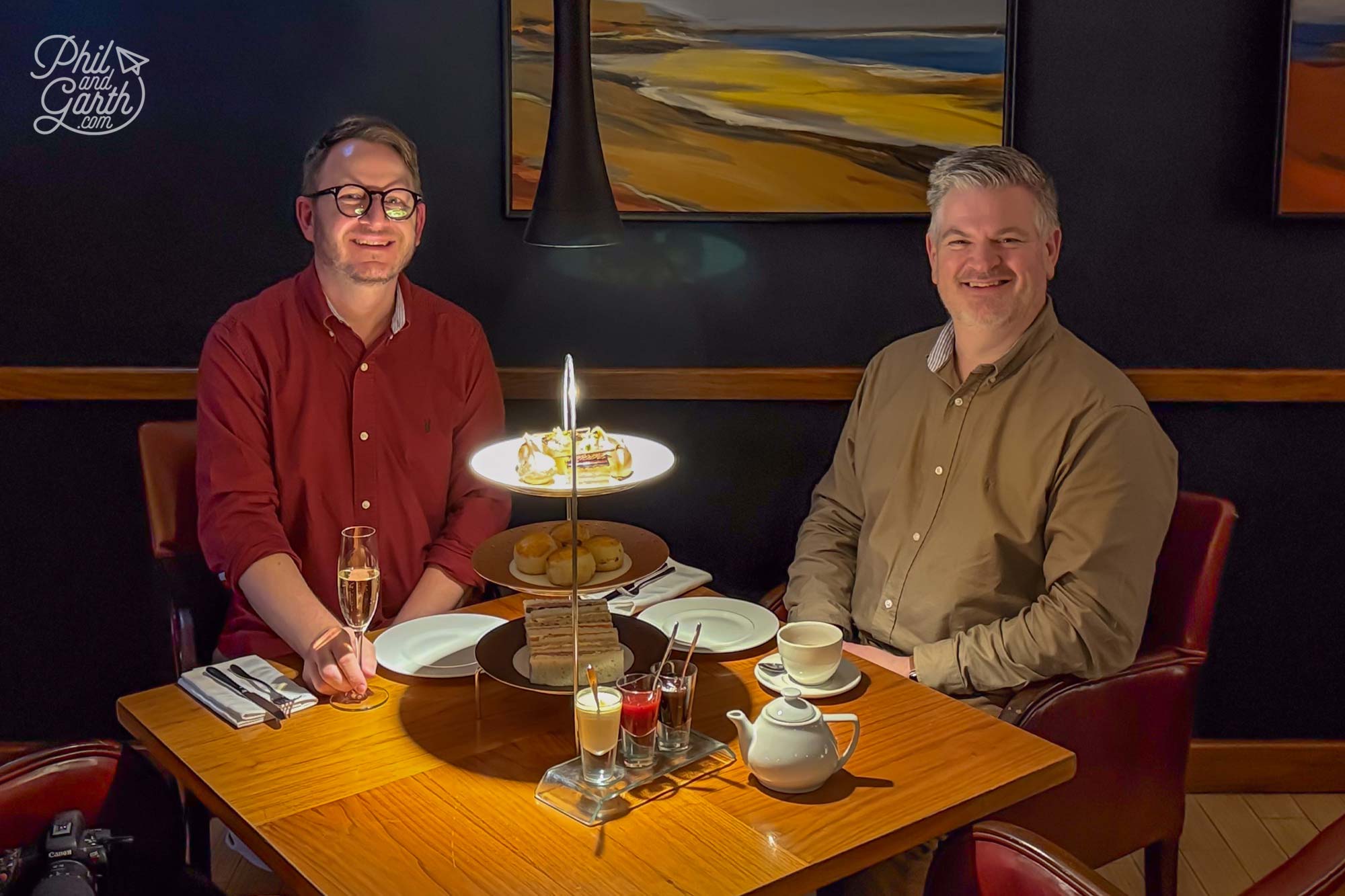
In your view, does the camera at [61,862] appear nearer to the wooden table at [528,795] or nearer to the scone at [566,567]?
the wooden table at [528,795]

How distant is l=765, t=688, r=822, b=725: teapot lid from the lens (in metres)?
1.73

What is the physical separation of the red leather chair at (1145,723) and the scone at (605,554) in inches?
27.2

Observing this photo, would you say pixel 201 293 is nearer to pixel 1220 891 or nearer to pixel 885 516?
pixel 885 516

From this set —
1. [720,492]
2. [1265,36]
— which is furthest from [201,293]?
[1265,36]

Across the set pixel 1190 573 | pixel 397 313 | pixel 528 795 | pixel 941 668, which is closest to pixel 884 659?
pixel 941 668

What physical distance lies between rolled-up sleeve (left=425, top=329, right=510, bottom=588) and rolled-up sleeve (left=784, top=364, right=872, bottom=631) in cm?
60

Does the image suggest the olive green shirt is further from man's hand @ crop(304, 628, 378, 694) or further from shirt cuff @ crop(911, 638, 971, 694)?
man's hand @ crop(304, 628, 378, 694)

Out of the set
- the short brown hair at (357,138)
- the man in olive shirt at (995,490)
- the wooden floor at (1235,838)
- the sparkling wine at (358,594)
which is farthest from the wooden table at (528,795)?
the wooden floor at (1235,838)

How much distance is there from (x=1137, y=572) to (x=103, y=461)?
2.35 metres

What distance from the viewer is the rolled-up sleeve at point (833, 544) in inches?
102

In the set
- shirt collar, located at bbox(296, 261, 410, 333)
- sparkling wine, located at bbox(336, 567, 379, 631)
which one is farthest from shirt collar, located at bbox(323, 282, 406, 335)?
sparkling wine, located at bbox(336, 567, 379, 631)

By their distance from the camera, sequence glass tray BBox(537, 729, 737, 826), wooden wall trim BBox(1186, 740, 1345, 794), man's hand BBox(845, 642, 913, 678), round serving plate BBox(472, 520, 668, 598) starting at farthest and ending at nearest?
wooden wall trim BBox(1186, 740, 1345, 794) < man's hand BBox(845, 642, 913, 678) < round serving plate BBox(472, 520, 668, 598) < glass tray BBox(537, 729, 737, 826)

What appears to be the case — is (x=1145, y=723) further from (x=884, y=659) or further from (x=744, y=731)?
(x=744, y=731)

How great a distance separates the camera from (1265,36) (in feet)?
10.1
